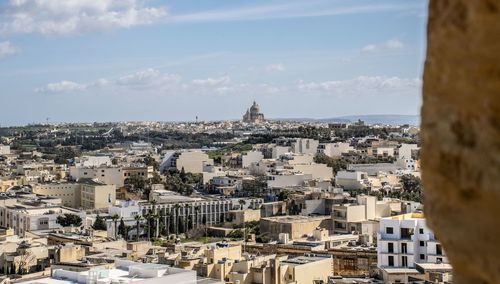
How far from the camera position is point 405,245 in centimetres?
2456

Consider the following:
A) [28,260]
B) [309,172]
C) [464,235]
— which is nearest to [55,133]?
[309,172]

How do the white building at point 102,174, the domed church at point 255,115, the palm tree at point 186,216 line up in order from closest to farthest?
the palm tree at point 186,216, the white building at point 102,174, the domed church at point 255,115

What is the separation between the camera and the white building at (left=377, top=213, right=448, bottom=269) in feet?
80.4

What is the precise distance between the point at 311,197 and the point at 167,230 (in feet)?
25.4

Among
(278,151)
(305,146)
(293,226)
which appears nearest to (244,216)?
(293,226)

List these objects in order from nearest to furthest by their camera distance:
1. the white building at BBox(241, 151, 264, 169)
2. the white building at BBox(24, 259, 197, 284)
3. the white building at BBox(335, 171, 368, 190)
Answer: the white building at BBox(24, 259, 197, 284) → the white building at BBox(335, 171, 368, 190) → the white building at BBox(241, 151, 264, 169)

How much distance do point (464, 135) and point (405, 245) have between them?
2333 centimetres

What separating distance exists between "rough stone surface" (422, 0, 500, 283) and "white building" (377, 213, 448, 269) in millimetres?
22870

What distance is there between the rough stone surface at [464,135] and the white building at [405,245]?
22.9m

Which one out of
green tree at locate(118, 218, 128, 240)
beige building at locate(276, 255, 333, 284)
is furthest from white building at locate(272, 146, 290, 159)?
beige building at locate(276, 255, 333, 284)

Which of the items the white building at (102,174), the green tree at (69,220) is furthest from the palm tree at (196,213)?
the white building at (102,174)

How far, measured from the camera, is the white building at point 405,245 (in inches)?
965

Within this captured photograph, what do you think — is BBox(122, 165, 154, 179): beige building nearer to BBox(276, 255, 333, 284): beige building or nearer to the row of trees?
the row of trees

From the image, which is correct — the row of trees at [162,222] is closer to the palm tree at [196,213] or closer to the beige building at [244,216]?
the palm tree at [196,213]
